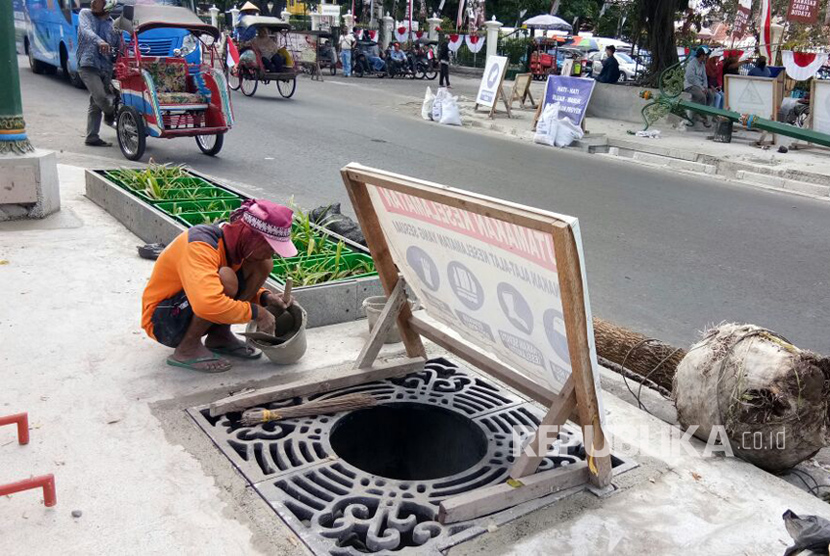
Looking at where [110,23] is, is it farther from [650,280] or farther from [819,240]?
[819,240]

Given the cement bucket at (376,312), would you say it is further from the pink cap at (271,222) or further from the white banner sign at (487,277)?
→ the pink cap at (271,222)

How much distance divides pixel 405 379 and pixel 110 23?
8.84 metres

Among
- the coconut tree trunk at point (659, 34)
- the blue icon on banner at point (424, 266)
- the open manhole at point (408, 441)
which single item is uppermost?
the coconut tree trunk at point (659, 34)

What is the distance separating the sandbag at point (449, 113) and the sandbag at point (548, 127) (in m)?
2.45

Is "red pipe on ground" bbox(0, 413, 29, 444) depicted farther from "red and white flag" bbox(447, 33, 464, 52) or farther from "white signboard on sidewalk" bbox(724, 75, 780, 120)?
"red and white flag" bbox(447, 33, 464, 52)

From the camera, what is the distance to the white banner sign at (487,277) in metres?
2.86

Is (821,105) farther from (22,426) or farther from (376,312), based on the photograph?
(22,426)

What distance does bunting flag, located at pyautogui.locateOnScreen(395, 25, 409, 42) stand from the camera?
3472 centimetres

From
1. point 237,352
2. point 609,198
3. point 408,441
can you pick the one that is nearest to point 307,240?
point 237,352

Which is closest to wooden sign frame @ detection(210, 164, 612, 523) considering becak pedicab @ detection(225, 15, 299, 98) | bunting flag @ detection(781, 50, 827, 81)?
bunting flag @ detection(781, 50, 827, 81)

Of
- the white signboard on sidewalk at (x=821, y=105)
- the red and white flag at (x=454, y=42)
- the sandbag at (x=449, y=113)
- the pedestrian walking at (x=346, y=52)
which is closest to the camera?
the white signboard on sidewalk at (x=821, y=105)

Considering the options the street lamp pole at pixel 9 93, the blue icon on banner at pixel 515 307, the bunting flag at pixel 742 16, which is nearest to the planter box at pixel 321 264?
the blue icon on banner at pixel 515 307

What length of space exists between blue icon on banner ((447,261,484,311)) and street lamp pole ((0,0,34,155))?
4.64 metres

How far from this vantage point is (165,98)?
10.2 metres
